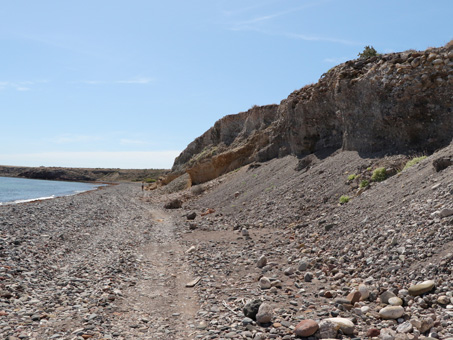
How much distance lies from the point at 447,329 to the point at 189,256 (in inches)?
326

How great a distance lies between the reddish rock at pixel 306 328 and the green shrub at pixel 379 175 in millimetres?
9818

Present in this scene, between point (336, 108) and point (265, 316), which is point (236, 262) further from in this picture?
point (336, 108)

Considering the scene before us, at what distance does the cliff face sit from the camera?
14883 millimetres

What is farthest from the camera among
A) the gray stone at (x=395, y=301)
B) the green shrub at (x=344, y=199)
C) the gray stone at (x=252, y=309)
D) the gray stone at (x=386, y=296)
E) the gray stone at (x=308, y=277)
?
the green shrub at (x=344, y=199)

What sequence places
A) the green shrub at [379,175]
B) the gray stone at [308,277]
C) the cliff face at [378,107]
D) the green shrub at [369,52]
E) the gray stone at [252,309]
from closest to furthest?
the gray stone at [252,309]
the gray stone at [308,277]
the green shrub at [379,175]
the cliff face at [378,107]
the green shrub at [369,52]

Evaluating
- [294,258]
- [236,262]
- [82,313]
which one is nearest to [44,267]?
[82,313]

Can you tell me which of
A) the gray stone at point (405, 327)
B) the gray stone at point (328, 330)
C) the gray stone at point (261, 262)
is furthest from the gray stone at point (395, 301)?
the gray stone at point (261, 262)

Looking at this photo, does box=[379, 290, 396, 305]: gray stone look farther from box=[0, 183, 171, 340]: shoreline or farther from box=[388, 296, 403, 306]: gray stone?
box=[0, 183, 171, 340]: shoreline

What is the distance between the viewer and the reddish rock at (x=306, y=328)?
5.21 m

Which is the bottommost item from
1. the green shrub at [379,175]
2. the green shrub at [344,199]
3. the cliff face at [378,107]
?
the green shrub at [344,199]

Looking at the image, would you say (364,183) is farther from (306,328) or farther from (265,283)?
(306,328)

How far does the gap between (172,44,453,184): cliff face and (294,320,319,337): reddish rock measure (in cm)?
1242

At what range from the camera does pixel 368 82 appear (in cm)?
1748

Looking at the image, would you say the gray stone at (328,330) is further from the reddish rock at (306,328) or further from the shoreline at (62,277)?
the shoreline at (62,277)
